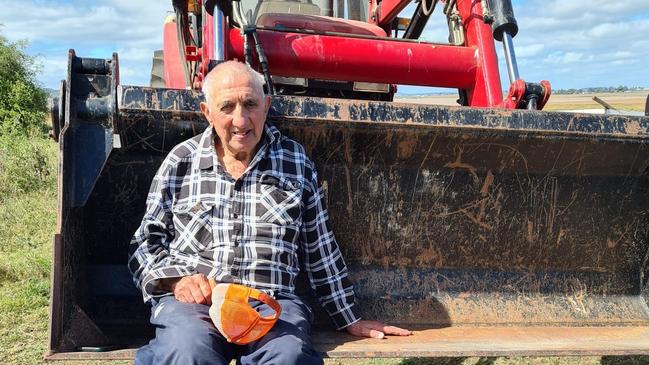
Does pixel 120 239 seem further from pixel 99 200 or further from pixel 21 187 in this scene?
pixel 21 187

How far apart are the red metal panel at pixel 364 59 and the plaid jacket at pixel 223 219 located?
45.3 inches

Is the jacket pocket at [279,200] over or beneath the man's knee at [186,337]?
over

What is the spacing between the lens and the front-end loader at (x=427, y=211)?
7.79 feet

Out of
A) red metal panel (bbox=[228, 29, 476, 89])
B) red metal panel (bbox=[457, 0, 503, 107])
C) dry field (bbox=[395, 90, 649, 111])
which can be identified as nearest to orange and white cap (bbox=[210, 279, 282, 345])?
red metal panel (bbox=[228, 29, 476, 89])

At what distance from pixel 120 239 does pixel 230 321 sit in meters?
0.84

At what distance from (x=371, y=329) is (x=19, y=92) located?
14.4 metres

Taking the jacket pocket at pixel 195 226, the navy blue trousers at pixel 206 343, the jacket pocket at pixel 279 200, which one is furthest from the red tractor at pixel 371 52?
the navy blue trousers at pixel 206 343

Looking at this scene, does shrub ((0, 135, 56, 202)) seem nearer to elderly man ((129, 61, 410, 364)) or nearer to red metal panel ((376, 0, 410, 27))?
red metal panel ((376, 0, 410, 27))

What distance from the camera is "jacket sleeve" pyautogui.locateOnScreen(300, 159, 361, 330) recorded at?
256 centimetres

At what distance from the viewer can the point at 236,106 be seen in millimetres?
2387

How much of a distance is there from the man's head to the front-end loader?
118mm

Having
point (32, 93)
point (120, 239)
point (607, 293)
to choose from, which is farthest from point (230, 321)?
point (32, 93)

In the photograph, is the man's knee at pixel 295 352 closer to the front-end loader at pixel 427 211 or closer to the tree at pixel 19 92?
the front-end loader at pixel 427 211

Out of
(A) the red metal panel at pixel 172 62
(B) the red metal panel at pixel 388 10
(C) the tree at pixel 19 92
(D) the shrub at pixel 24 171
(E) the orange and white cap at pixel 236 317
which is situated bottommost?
(E) the orange and white cap at pixel 236 317
